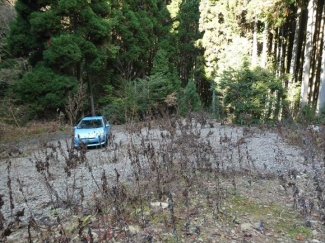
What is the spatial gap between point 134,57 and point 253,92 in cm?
1242

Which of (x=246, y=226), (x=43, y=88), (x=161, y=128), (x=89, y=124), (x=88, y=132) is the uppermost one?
(x=43, y=88)

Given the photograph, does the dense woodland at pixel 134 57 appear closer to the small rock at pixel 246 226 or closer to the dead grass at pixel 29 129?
the dead grass at pixel 29 129

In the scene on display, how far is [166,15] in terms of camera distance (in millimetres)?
26141

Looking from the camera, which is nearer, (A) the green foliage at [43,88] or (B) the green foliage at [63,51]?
(B) the green foliage at [63,51]

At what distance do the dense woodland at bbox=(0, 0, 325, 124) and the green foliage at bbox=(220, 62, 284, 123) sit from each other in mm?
49

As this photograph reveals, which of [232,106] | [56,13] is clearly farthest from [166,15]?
[232,106]

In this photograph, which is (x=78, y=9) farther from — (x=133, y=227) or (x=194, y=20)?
(x=194, y=20)

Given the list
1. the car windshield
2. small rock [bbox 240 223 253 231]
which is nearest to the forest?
small rock [bbox 240 223 253 231]

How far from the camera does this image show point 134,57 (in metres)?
21.3

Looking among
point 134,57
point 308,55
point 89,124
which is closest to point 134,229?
point 89,124

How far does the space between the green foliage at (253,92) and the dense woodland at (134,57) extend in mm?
49

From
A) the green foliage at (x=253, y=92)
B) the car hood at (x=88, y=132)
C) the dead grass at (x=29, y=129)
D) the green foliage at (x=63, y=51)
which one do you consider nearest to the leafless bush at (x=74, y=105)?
the car hood at (x=88, y=132)

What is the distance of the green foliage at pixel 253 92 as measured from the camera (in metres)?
12.2

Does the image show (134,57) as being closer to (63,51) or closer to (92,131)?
(63,51)
